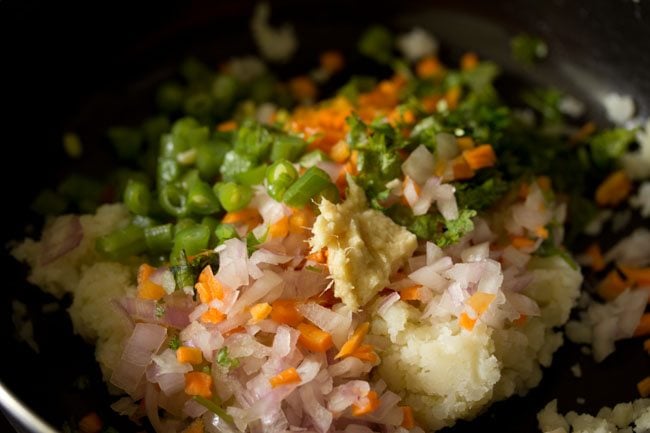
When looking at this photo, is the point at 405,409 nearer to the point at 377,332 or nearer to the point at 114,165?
the point at 377,332

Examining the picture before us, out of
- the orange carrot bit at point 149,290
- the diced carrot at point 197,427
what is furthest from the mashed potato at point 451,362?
the orange carrot bit at point 149,290

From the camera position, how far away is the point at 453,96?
2.60 m

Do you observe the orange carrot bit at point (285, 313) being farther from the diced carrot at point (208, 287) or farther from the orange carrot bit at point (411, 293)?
the orange carrot bit at point (411, 293)

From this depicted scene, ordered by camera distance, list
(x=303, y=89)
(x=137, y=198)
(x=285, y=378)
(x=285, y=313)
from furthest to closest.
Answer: (x=303, y=89) → (x=137, y=198) → (x=285, y=313) → (x=285, y=378)

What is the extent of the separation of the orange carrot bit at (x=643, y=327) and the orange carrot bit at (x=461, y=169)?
0.63 meters

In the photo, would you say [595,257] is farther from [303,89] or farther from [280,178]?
[303,89]

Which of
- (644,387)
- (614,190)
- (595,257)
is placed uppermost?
(614,190)

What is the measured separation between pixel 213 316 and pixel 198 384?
0.55ft

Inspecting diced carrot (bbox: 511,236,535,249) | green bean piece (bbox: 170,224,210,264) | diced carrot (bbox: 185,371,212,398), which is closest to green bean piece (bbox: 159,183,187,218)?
green bean piece (bbox: 170,224,210,264)

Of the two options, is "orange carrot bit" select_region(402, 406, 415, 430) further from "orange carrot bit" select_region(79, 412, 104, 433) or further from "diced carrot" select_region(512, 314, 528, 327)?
"orange carrot bit" select_region(79, 412, 104, 433)

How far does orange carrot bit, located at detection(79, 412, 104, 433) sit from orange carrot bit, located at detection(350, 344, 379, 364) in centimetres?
69

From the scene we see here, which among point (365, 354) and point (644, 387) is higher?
point (365, 354)

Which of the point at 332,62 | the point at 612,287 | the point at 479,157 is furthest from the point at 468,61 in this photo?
the point at 612,287

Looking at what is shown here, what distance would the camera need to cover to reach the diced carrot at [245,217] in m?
2.10
